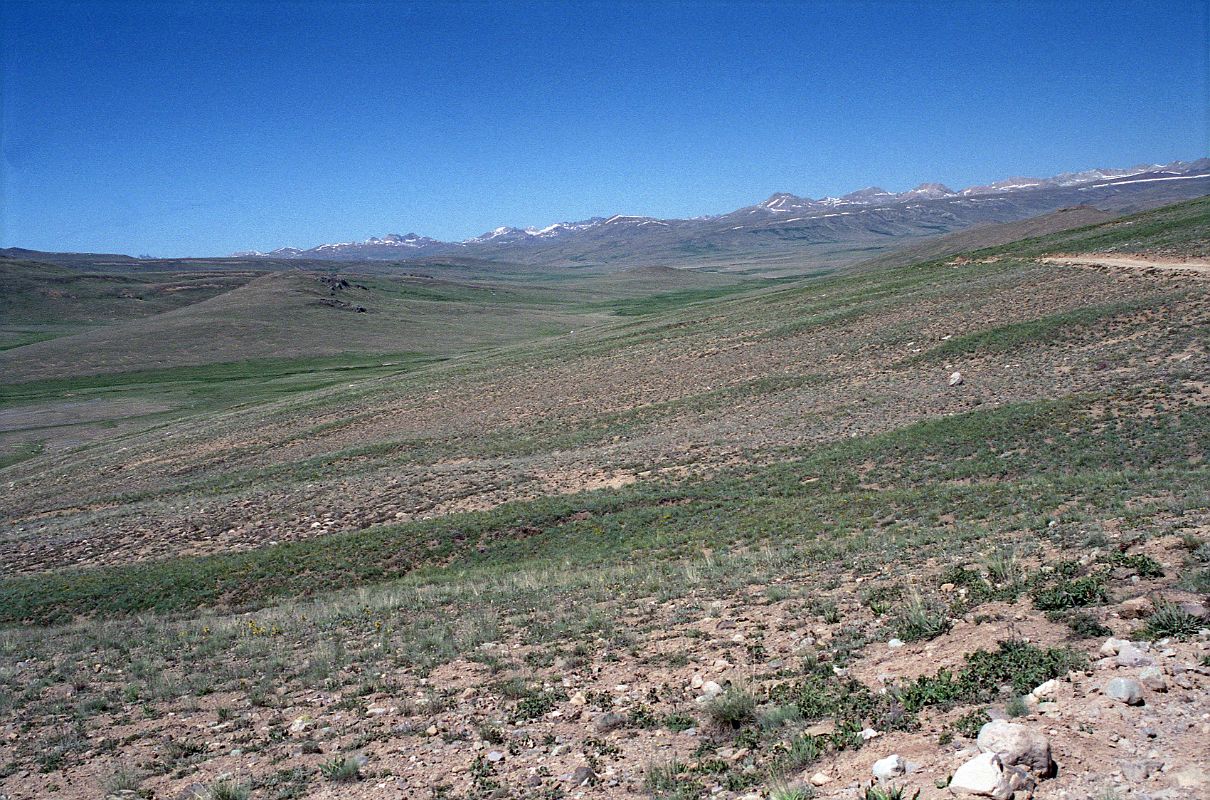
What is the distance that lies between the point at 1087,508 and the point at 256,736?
517 inches

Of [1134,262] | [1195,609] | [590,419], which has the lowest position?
[590,419]

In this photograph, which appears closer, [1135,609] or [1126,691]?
[1126,691]

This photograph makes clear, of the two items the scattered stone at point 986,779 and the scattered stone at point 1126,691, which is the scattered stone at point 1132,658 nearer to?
the scattered stone at point 1126,691

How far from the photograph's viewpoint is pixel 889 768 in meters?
5.18

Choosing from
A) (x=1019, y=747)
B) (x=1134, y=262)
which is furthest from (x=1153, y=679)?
(x=1134, y=262)

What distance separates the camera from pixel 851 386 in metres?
29.8

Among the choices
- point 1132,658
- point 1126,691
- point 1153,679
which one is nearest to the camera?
point 1126,691

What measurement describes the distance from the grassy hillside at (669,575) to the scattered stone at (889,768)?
125 mm

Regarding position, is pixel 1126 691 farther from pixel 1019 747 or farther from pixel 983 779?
pixel 983 779

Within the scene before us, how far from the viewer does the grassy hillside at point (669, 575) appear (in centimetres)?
639

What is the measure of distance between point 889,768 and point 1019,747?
891 millimetres

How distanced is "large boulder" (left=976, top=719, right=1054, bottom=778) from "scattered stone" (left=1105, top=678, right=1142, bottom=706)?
0.90 meters

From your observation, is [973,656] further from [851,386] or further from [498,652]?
[851,386]

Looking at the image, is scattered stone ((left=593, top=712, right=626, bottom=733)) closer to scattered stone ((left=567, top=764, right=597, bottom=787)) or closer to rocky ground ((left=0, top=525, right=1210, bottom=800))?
rocky ground ((left=0, top=525, right=1210, bottom=800))
